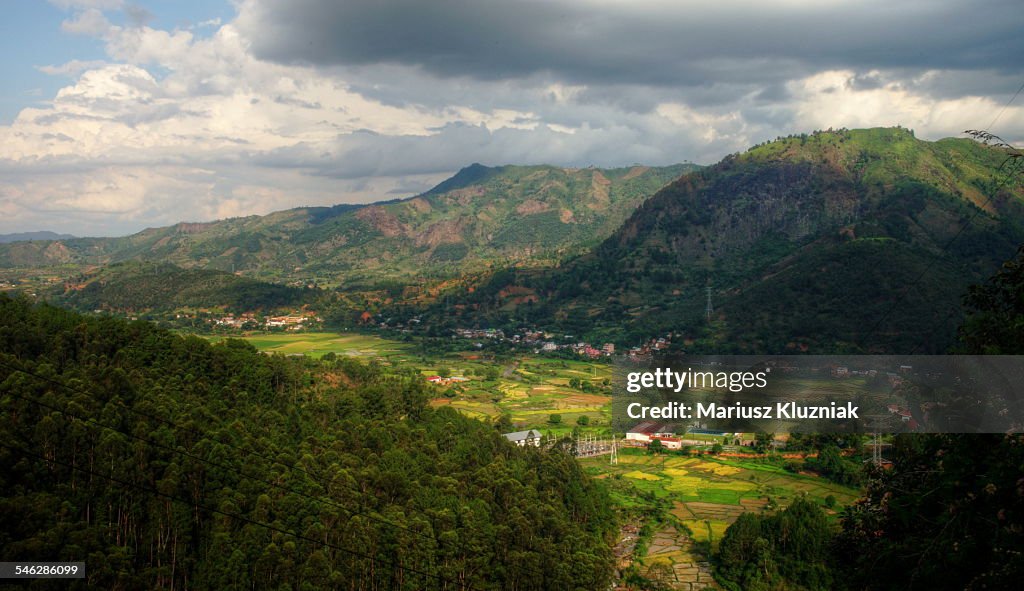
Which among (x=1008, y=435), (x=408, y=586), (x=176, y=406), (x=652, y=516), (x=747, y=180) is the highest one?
(x=747, y=180)

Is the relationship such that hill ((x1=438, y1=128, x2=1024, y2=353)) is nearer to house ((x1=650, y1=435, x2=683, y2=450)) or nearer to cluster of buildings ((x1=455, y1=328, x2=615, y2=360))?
cluster of buildings ((x1=455, y1=328, x2=615, y2=360))

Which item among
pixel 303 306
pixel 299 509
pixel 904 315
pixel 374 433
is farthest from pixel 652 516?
pixel 303 306

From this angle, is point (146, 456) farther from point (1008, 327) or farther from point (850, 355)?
point (850, 355)

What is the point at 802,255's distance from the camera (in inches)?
2950

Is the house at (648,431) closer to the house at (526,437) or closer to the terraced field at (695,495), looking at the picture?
A: the terraced field at (695,495)

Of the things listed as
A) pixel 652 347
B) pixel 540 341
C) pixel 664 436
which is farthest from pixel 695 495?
pixel 540 341

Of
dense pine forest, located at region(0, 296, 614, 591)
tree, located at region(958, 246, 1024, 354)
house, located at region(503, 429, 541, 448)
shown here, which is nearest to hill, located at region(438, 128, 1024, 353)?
house, located at region(503, 429, 541, 448)

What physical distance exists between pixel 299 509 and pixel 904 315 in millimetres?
47611

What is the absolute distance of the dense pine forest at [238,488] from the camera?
624 inches

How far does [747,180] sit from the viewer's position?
384 feet

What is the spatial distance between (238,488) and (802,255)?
→ 69508 mm

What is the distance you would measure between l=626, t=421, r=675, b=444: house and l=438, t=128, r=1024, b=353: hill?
1494 cm

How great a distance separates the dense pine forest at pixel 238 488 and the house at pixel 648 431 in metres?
13.4

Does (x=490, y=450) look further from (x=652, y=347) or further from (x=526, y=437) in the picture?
(x=652, y=347)
